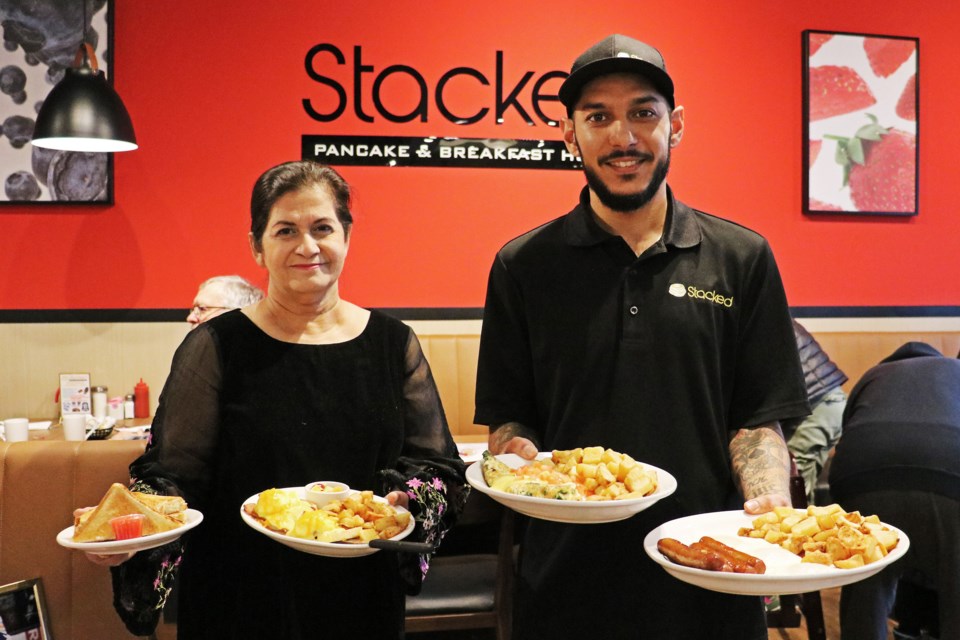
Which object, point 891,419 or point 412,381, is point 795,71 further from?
point 412,381

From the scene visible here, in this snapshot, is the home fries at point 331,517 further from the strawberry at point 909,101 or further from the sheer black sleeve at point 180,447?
the strawberry at point 909,101

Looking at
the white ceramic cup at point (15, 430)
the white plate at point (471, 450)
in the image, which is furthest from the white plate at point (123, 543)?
the white ceramic cup at point (15, 430)

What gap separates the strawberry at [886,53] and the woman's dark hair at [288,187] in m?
4.75

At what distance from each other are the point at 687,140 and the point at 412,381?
393cm

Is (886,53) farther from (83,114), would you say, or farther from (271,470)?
(271,470)

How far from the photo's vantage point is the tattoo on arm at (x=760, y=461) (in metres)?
1.58

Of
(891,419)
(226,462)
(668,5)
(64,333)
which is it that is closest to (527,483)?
(226,462)

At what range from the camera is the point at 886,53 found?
5.46 m

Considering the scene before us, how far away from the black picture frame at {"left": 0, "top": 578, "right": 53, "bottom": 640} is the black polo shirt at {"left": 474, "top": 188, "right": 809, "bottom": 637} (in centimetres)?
158

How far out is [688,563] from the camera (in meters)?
1.32

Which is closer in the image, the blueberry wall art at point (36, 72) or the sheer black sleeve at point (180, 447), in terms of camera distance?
the sheer black sleeve at point (180, 447)

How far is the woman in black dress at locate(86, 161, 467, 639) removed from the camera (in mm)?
1751

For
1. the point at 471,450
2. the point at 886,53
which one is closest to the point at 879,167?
the point at 886,53

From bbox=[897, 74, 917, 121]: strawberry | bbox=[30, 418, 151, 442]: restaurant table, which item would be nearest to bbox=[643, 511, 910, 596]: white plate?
bbox=[30, 418, 151, 442]: restaurant table
